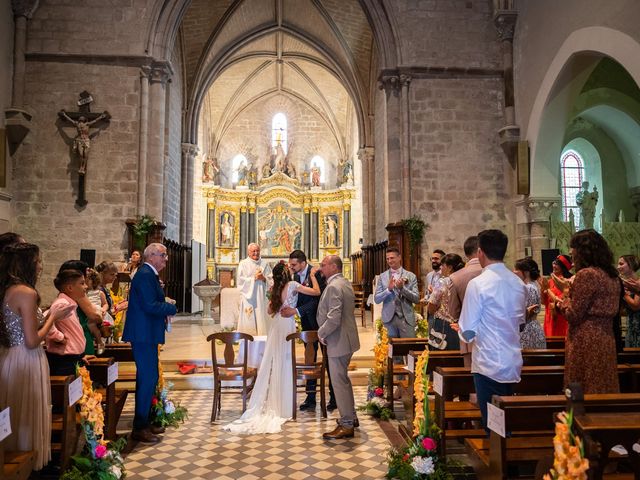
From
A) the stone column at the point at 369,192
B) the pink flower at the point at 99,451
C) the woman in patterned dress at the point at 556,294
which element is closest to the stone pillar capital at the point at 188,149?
the stone column at the point at 369,192

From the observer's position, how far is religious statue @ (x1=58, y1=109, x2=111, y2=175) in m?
11.3

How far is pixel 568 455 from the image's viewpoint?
7.61ft

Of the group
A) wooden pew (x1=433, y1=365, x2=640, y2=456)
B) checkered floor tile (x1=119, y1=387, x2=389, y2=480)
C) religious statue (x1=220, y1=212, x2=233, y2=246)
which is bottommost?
checkered floor tile (x1=119, y1=387, x2=389, y2=480)

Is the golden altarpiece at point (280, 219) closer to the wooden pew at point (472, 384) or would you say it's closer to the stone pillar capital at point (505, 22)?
the stone pillar capital at point (505, 22)

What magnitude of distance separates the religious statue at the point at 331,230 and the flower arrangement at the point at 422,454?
70.0 feet

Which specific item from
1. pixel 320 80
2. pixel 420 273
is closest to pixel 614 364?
pixel 420 273

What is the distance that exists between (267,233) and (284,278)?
2003 centimetres

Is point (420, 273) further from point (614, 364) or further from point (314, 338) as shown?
point (614, 364)

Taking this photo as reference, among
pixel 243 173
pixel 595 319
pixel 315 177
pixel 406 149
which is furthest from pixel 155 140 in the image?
pixel 315 177

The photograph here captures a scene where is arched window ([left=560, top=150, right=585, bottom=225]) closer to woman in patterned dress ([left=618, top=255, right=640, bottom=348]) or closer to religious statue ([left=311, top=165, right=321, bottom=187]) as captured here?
woman in patterned dress ([left=618, top=255, right=640, bottom=348])

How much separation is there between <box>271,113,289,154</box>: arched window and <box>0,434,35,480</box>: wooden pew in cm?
2421

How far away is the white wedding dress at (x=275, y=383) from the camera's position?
5793mm

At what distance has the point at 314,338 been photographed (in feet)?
19.6

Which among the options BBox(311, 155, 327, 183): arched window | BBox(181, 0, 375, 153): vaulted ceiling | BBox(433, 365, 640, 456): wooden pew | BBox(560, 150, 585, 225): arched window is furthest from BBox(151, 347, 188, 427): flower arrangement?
BBox(311, 155, 327, 183): arched window
